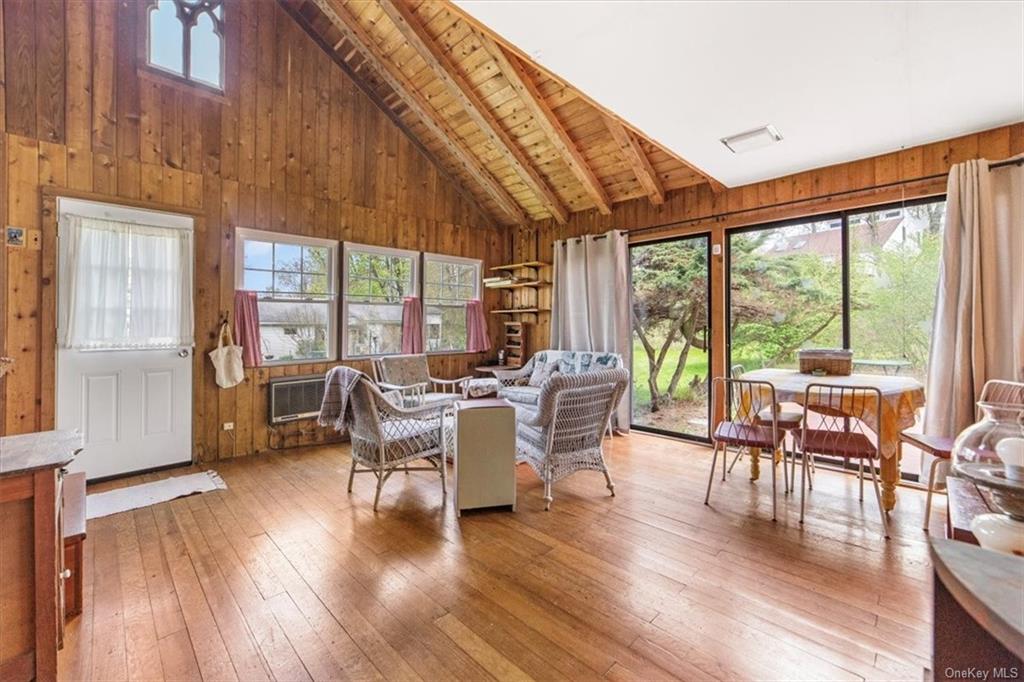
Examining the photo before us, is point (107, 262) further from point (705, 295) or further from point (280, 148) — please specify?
point (705, 295)

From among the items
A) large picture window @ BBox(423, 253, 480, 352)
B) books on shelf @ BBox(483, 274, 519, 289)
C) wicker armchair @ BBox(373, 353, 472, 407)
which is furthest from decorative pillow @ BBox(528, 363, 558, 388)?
books on shelf @ BBox(483, 274, 519, 289)

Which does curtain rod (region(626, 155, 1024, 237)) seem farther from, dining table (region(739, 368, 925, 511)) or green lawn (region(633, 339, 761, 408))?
dining table (region(739, 368, 925, 511))


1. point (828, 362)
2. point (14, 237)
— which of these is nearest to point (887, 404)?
point (828, 362)

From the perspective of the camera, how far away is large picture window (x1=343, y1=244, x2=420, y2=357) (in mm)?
4762

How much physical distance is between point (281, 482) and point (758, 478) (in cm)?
369

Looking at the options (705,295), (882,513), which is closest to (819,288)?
(705,295)

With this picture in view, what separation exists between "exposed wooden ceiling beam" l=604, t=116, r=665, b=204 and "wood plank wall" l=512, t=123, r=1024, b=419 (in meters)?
0.17

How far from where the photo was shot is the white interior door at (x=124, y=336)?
3238 millimetres

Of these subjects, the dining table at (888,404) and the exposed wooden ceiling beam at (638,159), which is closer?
the dining table at (888,404)

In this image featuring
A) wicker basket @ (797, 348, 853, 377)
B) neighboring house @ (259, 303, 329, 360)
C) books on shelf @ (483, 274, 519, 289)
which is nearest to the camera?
wicker basket @ (797, 348, 853, 377)

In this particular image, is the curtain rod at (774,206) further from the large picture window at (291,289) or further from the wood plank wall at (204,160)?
the large picture window at (291,289)

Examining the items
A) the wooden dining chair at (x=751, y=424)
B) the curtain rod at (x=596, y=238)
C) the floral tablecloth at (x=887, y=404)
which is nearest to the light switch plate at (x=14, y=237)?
the curtain rod at (x=596, y=238)

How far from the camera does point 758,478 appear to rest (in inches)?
132

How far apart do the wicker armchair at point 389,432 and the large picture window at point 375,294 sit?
80.0 inches
